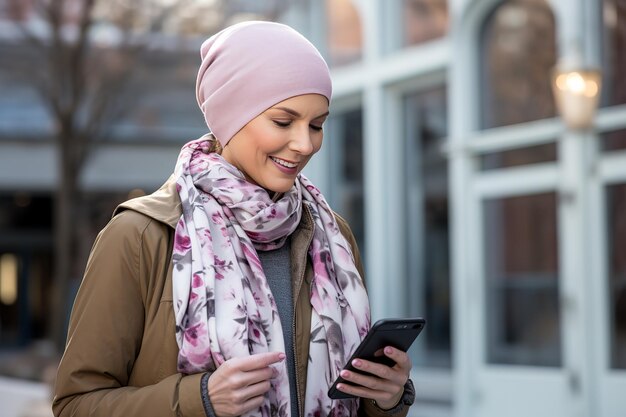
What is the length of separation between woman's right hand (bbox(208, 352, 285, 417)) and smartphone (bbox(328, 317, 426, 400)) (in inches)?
6.8

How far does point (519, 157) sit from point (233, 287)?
7120mm

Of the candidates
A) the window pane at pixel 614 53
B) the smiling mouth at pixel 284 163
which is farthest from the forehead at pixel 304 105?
the window pane at pixel 614 53

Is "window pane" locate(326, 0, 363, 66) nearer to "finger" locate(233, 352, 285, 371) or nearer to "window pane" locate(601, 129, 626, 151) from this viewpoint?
"window pane" locate(601, 129, 626, 151)

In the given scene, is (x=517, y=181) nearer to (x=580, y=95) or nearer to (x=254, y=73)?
(x=580, y=95)

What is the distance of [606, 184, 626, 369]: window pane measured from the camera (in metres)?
8.14

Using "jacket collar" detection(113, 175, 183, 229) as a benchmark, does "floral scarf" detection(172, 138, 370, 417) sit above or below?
below

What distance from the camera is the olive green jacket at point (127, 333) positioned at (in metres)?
2.33

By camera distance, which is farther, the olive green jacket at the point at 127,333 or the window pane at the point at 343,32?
the window pane at the point at 343,32

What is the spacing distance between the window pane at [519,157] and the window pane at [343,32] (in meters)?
2.42

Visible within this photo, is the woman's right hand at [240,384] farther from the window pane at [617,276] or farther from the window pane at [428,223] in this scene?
the window pane at [428,223]

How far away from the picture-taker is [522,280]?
9273mm

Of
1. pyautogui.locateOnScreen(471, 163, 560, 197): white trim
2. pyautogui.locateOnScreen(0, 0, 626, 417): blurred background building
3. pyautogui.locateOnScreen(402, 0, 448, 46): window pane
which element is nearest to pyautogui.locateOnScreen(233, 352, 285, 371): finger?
pyautogui.locateOnScreen(0, 0, 626, 417): blurred background building

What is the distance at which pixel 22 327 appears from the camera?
86.5ft

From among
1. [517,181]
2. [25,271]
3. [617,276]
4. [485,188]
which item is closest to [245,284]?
[617,276]
